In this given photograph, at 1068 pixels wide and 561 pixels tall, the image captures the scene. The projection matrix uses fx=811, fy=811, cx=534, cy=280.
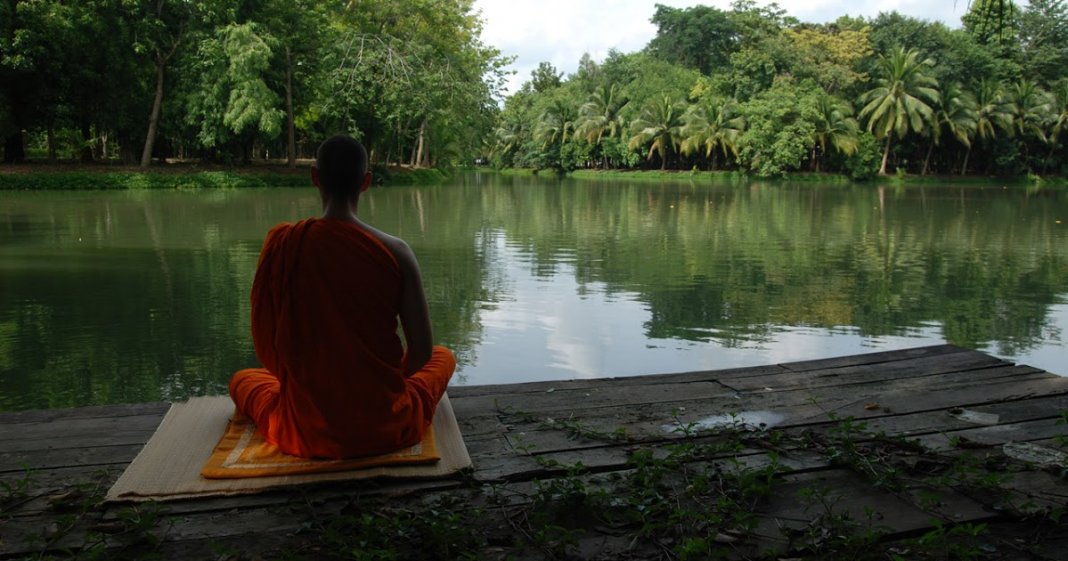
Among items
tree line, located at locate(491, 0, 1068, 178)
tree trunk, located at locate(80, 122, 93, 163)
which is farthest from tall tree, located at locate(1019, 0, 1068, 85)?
tree trunk, located at locate(80, 122, 93, 163)

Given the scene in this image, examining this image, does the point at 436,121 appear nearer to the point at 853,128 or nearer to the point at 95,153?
the point at 95,153

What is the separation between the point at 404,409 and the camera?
8.17 ft

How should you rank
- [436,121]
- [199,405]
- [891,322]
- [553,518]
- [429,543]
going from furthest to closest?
[436,121]
[891,322]
[199,405]
[553,518]
[429,543]

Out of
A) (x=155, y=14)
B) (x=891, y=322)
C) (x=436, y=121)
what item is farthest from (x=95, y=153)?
(x=891, y=322)

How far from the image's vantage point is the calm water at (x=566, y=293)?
534 centimetres

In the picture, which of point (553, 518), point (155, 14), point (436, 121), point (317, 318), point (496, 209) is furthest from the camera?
point (436, 121)

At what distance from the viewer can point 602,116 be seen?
4394cm

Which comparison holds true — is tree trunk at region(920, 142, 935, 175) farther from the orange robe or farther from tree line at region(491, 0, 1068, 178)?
the orange robe

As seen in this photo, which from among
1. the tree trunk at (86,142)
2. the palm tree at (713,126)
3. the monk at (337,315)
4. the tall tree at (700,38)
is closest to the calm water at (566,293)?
the monk at (337,315)

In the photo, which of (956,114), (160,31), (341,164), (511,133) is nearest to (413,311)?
(341,164)

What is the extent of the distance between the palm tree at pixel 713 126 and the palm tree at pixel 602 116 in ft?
19.3

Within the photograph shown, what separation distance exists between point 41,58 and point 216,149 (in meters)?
6.76

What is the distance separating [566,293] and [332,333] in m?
5.53

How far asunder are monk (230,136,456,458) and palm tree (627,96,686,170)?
37794 millimetres
